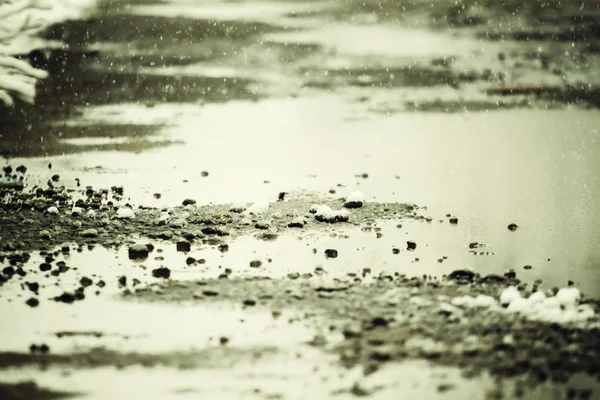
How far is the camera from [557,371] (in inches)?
104

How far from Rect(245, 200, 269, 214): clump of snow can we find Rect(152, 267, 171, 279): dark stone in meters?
1.13

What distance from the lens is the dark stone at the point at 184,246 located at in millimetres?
4094

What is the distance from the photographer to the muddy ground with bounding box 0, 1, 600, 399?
2.76 metres

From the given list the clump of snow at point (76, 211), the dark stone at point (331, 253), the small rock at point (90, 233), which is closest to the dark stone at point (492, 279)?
the dark stone at point (331, 253)

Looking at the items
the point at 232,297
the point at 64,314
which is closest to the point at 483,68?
the point at 232,297

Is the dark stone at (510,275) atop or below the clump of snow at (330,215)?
below

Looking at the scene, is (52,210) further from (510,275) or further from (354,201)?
(510,275)

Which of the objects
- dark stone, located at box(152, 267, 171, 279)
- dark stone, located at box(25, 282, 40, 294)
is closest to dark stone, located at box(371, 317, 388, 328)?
dark stone, located at box(152, 267, 171, 279)

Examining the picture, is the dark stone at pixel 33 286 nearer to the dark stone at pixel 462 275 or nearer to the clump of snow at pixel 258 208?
the clump of snow at pixel 258 208

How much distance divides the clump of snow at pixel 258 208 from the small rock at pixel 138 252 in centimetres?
95

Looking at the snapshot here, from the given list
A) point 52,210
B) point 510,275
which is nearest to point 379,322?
point 510,275

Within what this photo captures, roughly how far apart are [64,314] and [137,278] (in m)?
0.49

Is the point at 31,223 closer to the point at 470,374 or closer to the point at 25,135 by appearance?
the point at 25,135

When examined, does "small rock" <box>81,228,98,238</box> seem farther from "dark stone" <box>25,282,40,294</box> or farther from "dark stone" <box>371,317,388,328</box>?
"dark stone" <box>371,317,388,328</box>
